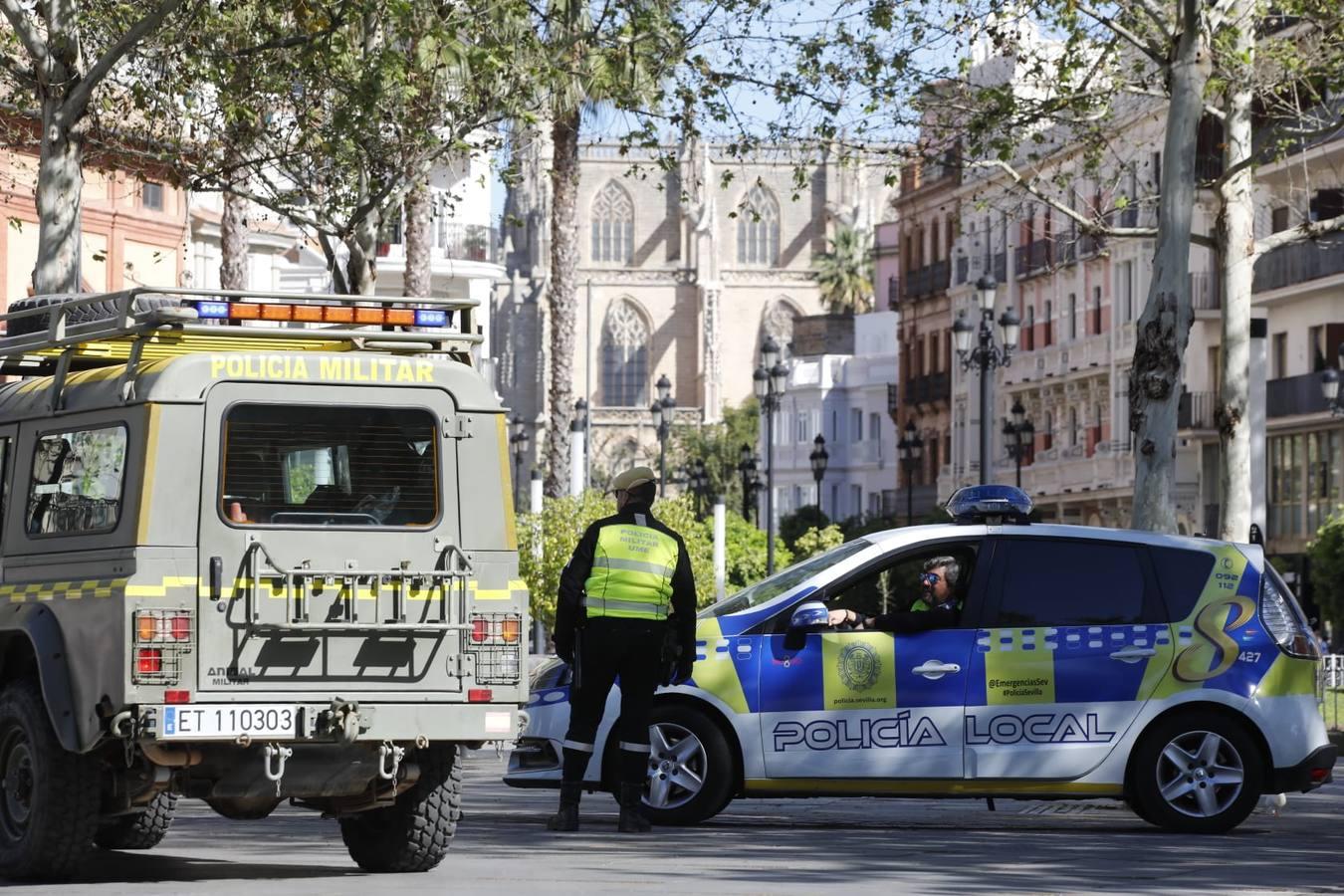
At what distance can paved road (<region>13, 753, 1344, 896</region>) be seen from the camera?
438 inches

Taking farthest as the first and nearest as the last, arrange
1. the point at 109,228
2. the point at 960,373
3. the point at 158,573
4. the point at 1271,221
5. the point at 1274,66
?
the point at 960,373, the point at 1271,221, the point at 109,228, the point at 1274,66, the point at 158,573

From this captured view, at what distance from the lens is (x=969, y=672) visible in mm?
14430

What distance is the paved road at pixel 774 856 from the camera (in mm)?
11133

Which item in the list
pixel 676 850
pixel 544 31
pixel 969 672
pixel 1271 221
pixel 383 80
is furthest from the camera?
pixel 1271 221

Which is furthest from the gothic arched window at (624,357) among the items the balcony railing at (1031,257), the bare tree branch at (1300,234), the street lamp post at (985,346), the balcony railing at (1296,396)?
the bare tree branch at (1300,234)

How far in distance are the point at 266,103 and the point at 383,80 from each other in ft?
6.22

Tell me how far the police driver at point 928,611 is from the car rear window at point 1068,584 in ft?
0.90

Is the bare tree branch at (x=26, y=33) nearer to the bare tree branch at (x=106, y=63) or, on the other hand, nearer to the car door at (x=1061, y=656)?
the bare tree branch at (x=106, y=63)

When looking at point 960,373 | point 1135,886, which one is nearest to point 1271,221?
point 960,373

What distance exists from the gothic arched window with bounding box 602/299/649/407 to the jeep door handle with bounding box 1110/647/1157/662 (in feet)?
417

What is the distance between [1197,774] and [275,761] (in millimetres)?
5678

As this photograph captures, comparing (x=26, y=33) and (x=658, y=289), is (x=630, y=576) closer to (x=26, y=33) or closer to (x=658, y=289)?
(x=26, y=33)

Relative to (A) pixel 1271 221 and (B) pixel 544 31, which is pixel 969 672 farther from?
(A) pixel 1271 221

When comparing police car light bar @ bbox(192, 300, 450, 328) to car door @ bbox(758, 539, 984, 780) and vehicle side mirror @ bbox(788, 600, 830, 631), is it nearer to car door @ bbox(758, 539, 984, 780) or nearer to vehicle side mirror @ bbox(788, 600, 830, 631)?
vehicle side mirror @ bbox(788, 600, 830, 631)
